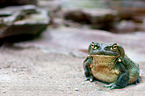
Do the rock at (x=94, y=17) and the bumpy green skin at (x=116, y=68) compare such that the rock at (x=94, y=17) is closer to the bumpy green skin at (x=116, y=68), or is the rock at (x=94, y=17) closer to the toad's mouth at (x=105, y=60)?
the bumpy green skin at (x=116, y=68)

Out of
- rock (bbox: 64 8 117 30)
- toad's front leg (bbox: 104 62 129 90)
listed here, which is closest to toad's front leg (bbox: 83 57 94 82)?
toad's front leg (bbox: 104 62 129 90)

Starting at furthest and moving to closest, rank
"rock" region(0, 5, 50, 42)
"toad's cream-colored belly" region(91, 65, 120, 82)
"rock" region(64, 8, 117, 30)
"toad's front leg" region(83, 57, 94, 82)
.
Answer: "rock" region(64, 8, 117, 30)
"rock" region(0, 5, 50, 42)
"toad's front leg" region(83, 57, 94, 82)
"toad's cream-colored belly" region(91, 65, 120, 82)

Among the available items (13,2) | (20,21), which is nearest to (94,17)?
(13,2)

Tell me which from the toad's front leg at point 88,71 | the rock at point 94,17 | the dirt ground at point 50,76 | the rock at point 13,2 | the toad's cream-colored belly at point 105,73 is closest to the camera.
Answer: the dirt ground at point 50,76

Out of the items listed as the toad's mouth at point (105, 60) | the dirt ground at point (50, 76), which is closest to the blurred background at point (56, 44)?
the dirt ground at point (50, 76)

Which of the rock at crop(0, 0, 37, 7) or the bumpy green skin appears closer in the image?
the bumpy green skin

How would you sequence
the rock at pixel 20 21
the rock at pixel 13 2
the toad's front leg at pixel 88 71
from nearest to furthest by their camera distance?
the toad's front leg at pixel 88 71 → the rock at pixel 20 21 → the rock at pixel 13 2

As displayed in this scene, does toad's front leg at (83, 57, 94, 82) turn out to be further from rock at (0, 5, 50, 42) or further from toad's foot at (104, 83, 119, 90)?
rock at (0, 5, 50, 42)
